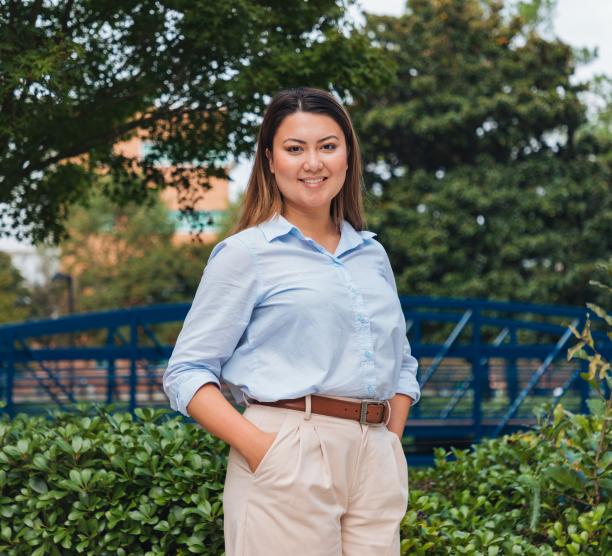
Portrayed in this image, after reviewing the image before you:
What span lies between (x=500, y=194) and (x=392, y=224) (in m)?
2.34

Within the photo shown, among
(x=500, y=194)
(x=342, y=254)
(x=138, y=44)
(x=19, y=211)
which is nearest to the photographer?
(x=342, y=254)

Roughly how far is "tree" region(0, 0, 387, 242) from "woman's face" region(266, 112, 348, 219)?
2.54 meters

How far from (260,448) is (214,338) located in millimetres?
274

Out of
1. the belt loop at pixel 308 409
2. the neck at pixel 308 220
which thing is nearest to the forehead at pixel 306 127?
the neck at pixel 308 220

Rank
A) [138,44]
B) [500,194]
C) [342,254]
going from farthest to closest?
→ [500,194] → [138,44] → [342,254]

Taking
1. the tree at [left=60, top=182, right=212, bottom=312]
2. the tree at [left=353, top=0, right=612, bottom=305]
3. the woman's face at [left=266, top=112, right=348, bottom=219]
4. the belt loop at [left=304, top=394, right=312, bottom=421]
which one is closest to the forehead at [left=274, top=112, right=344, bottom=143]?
the woman's face at [left=266, top=112, right=348, bottom=219]

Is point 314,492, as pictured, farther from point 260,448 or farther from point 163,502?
point 163,502

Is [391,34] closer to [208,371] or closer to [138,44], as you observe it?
[138,44]

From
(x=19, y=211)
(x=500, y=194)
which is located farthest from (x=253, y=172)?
(x=500, y=194)

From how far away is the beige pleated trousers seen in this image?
6.79 feet

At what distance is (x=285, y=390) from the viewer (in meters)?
2.11

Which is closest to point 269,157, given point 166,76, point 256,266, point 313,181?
point 313,181

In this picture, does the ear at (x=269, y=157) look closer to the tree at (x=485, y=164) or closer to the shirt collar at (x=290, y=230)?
the shirt collar at (x=290, y=230)

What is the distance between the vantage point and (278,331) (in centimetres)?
217
